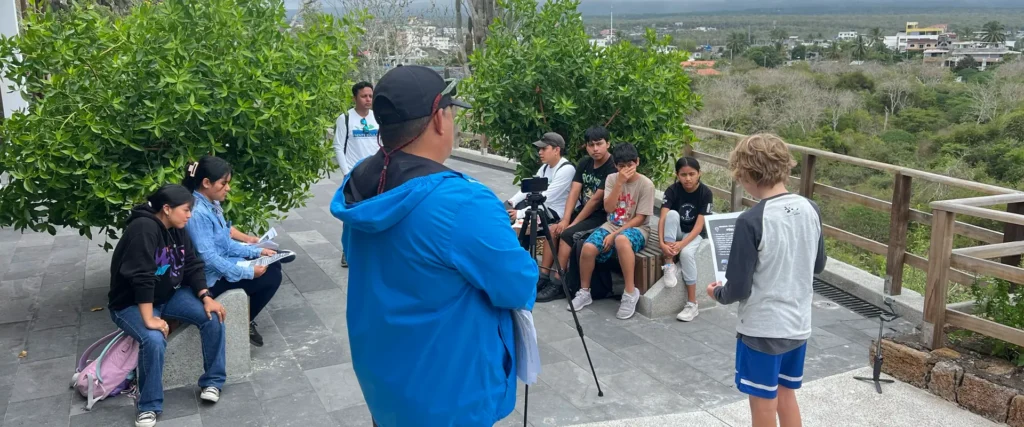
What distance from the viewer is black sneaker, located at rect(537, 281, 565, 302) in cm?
627

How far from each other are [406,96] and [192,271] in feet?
9.63

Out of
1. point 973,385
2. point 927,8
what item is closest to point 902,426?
point 973,385

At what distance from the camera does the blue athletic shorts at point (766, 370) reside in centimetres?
331

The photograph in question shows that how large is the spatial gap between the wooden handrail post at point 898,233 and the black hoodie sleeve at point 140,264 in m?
4.95

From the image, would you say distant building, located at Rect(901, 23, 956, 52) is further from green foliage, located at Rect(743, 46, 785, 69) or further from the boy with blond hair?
the boy with blond hair

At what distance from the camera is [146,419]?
4086mm

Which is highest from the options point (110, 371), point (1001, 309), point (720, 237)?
point (720, 237)

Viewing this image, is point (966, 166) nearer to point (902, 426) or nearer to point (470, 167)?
point (470, 167)

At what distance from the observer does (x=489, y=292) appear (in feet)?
6.75

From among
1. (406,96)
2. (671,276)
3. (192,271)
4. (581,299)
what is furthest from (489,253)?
(581,299)

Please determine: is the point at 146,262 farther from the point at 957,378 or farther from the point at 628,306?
the point at 957,378

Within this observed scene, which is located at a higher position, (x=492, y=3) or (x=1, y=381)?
(x=492, y=3)

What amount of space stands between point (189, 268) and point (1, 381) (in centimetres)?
136

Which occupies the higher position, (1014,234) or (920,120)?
(1014,234)
